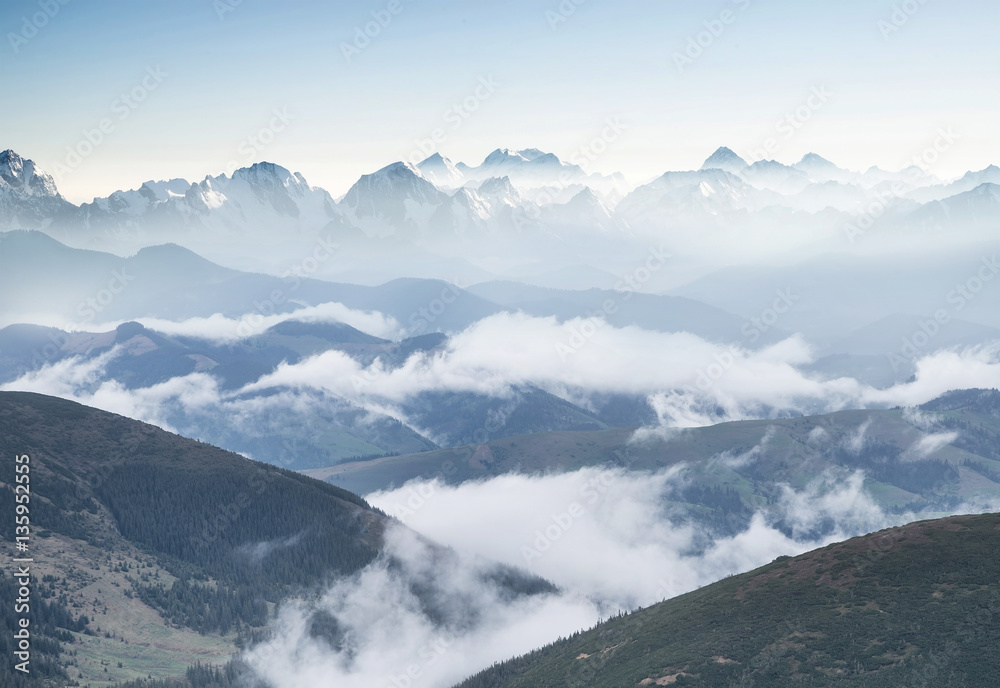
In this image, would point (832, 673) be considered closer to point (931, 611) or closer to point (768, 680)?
point (768, 680)

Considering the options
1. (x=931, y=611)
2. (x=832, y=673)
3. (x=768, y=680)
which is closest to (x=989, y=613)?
(x=931, y=611)

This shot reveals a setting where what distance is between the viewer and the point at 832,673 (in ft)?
621

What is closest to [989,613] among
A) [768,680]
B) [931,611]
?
[931,611]

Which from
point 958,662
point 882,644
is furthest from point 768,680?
point 958,662

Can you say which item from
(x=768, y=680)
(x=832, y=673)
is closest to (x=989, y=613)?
(x=832, y=673)

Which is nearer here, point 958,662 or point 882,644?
point 958,662

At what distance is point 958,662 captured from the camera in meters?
179

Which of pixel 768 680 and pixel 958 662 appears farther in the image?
pixel 768 680

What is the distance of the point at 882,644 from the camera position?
193375mm

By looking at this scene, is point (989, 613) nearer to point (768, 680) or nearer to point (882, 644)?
point (882, 644)

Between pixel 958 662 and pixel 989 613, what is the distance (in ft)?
59.5

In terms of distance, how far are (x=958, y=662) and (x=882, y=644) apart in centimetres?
1689

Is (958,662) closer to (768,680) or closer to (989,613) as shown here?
(989,613)

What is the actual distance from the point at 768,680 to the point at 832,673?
13.4 metres
